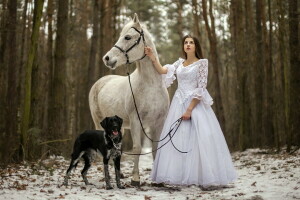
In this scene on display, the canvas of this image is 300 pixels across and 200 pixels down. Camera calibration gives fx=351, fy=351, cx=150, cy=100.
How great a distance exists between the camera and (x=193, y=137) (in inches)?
223

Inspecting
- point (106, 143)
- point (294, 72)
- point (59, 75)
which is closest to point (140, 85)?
point (106, 143)

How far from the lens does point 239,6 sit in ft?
40.9

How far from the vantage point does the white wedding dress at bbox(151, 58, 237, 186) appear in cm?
544

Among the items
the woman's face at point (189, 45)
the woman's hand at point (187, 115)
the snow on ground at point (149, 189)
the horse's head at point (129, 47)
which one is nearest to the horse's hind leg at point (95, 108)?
the snow on ground at point (149, 189)

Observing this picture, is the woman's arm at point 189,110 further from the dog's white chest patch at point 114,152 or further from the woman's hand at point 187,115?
the dog's white chest patch at point 114,152

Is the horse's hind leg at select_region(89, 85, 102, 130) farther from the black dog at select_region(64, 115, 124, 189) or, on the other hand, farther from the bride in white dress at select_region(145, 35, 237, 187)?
the bride in white dress at select_region(145, 35, 237, 187)

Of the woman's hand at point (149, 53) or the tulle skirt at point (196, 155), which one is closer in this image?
the tulle skirt at point (196, 155)

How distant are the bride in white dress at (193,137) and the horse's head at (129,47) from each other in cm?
17

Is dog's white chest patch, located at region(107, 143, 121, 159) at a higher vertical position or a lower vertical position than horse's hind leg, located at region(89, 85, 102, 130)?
lower

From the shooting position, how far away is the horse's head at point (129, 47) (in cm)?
572

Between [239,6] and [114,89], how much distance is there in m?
7.10

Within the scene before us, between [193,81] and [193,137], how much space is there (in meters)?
0.92

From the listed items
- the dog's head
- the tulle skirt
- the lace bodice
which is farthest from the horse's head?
the tulle skirt

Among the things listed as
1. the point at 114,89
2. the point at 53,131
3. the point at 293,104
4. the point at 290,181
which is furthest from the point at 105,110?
the point at 293,104
